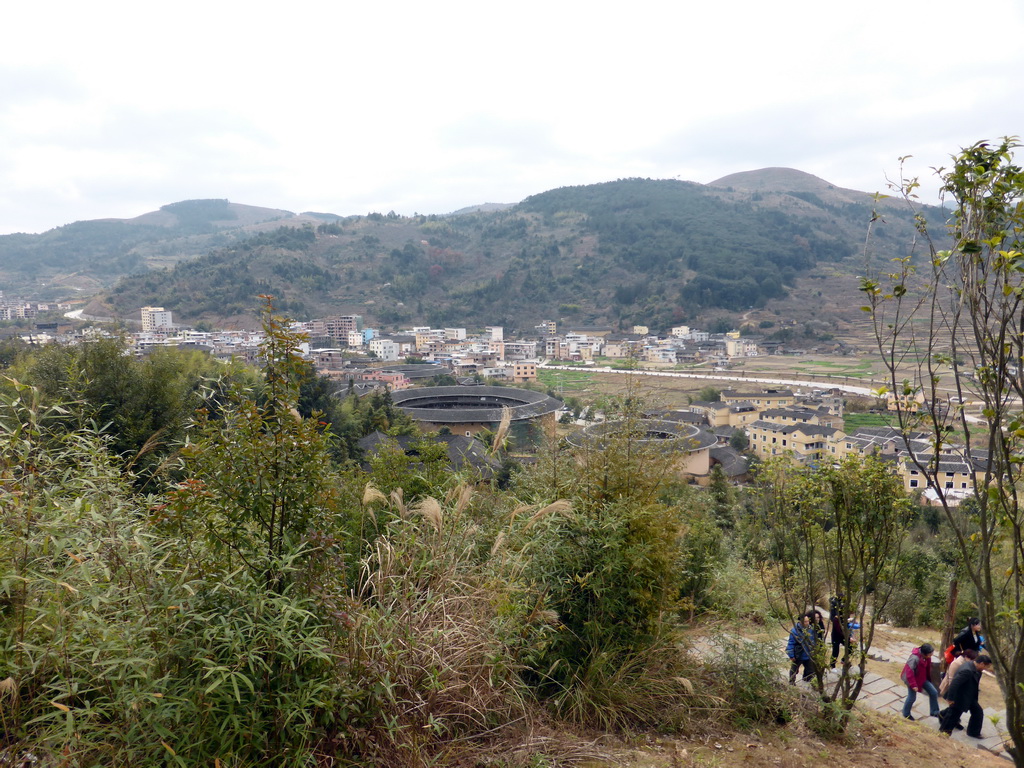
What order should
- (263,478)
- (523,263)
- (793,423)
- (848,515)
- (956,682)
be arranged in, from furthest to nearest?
(523,263)
(793,423)
(956,682)
(848,515)
(263,478)

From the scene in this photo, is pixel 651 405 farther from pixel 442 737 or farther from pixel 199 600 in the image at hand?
pixel 199 600

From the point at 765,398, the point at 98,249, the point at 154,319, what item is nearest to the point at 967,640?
the point at 765,398

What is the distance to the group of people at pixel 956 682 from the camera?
411 centimetres

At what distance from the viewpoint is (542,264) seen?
85.9m

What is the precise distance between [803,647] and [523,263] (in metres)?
85.2

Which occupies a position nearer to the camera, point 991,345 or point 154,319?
point 991,345

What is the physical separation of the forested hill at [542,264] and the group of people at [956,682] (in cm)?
5872

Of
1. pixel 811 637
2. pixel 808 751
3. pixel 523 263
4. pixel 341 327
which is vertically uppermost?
pixel 523 263

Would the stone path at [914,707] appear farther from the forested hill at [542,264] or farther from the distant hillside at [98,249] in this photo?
the distant hillside at [98,249]

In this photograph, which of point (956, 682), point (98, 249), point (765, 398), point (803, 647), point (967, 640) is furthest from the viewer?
point (98, 249)

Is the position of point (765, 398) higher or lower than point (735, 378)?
lower

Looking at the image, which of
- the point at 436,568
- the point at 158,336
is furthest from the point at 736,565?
the point at 158,336

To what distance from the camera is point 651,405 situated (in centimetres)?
379

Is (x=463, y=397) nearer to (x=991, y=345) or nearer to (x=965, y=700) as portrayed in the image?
(x=965, y=700)
